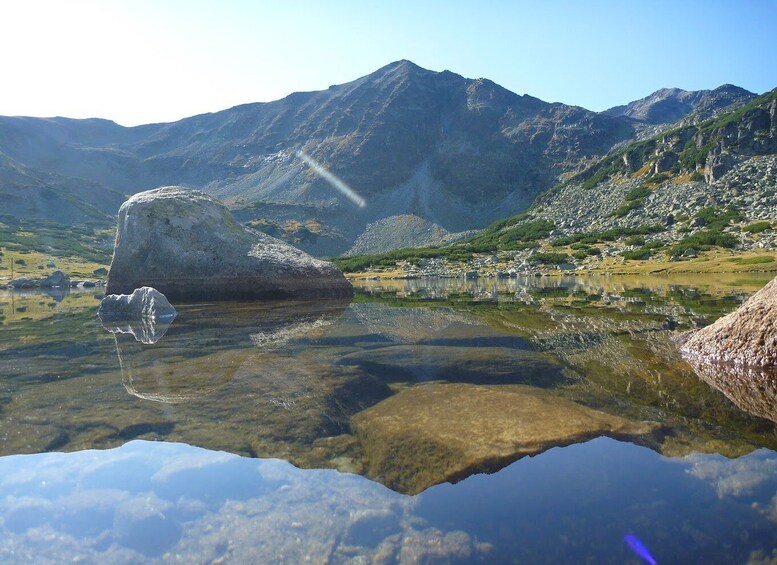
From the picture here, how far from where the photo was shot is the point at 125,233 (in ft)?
88.4

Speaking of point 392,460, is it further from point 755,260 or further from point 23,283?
point 23,283

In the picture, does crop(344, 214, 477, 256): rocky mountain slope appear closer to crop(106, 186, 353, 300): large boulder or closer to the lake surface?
crop(106, 186, 353, 300): large boulder

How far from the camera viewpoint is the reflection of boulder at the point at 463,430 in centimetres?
442

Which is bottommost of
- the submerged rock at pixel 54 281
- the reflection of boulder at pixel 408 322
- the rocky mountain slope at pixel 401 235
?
the submerged rock at pixel 54 281

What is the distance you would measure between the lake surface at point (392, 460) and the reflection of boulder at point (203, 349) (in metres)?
0.10

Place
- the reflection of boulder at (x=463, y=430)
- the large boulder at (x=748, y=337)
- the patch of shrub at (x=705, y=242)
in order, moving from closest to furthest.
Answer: the reflection of boulder at (x=463, y=430) → the large boulder at (x=748, y=337) → the patch of shrub at (x=705, y=242)

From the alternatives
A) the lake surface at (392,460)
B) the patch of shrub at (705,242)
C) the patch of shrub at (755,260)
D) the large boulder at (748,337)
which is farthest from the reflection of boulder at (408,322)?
the patch of shrub at (705,242)

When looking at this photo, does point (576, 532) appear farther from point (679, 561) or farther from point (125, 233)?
point (125, 233)

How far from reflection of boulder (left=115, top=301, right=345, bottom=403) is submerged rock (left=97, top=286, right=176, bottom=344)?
773 millimetres

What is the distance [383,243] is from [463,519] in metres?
155

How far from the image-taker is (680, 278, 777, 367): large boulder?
26.1 feet

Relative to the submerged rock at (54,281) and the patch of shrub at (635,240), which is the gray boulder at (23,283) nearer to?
the submerged rock at (54,281)

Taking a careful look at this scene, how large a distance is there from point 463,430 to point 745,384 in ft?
16.1

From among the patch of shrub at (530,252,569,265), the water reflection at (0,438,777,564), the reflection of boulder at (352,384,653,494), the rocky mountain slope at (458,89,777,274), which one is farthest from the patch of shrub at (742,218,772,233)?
the water reflection at (0,438,777,564)
